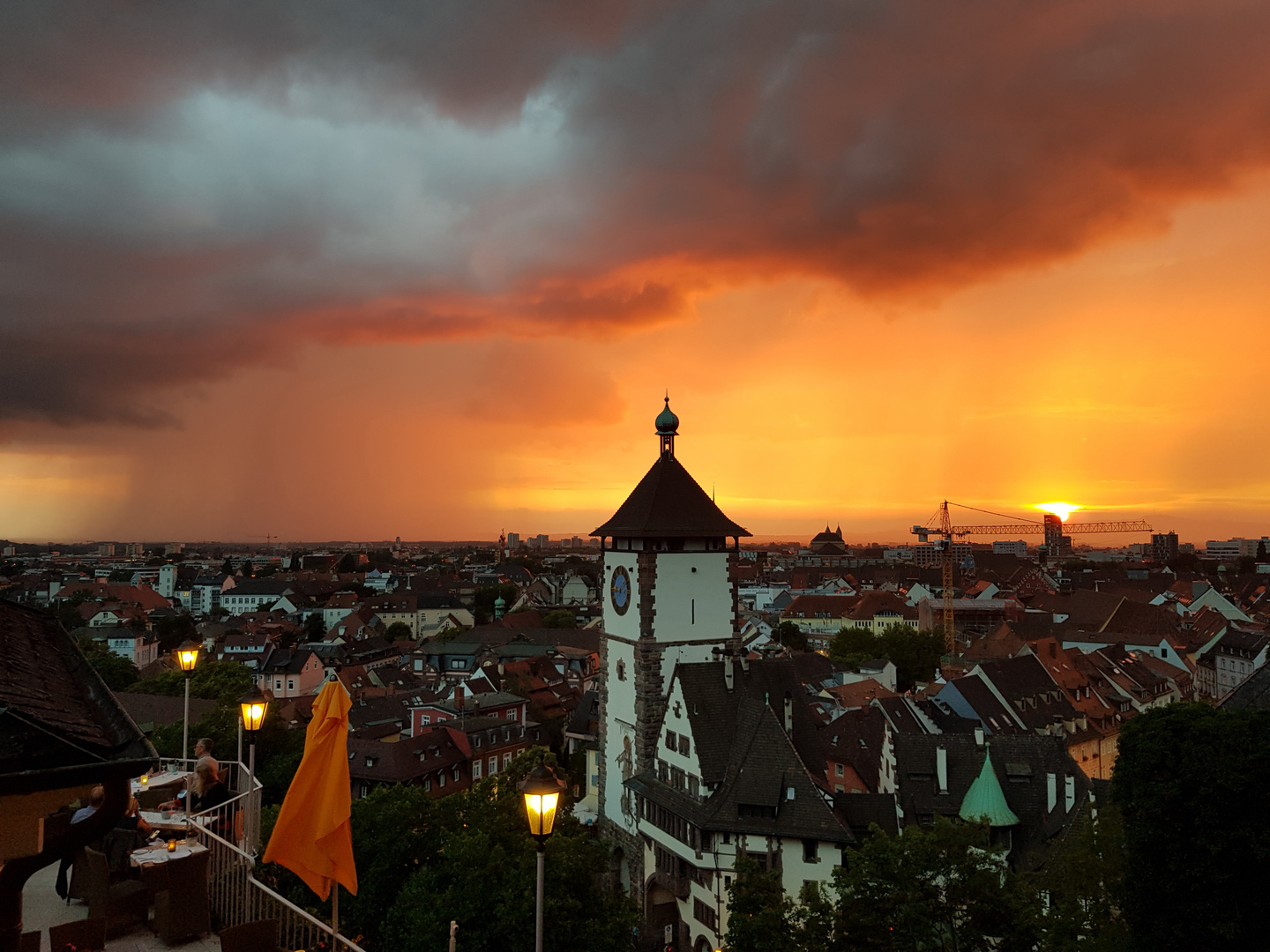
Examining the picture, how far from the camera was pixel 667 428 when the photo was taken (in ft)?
123

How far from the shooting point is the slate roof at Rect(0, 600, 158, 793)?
513 cm

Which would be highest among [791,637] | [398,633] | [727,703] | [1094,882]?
[727,703]

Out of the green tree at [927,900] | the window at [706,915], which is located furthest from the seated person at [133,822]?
the window at [706,915]

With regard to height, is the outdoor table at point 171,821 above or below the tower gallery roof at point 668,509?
below

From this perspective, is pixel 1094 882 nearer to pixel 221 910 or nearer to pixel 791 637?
pixel 221 910

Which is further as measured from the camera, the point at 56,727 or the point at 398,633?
the point at 398,633

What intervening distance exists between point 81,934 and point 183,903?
3.90ft

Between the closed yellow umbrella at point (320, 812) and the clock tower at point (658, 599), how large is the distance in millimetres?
23053

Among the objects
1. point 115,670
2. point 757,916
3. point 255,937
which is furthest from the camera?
point 115,670

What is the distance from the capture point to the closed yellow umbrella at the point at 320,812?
11562mm

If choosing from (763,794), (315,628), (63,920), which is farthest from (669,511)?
(315,628)

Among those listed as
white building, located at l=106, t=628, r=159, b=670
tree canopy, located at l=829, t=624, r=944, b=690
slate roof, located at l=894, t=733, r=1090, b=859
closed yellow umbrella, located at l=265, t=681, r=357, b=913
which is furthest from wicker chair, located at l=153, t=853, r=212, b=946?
white building, located at l=106, t=628, r=159, b=670

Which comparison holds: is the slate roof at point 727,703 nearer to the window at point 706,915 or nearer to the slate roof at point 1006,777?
the window at point 706,915

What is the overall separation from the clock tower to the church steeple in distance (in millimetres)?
41
